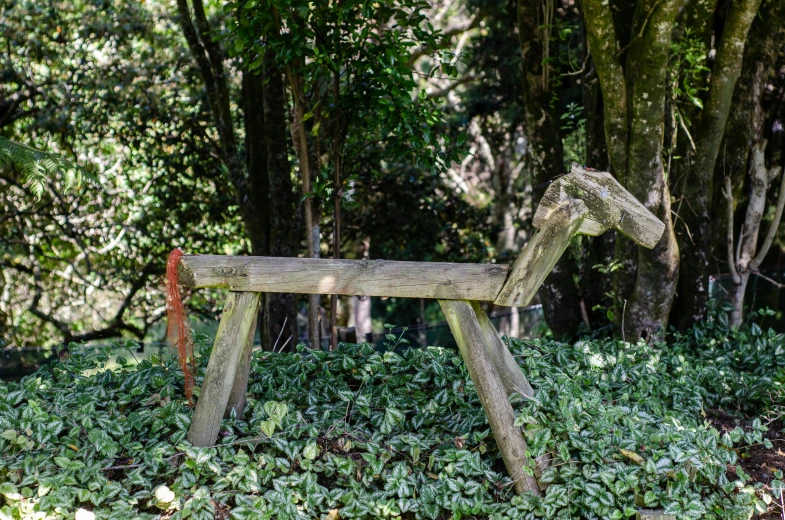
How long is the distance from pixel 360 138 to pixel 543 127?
1.73m

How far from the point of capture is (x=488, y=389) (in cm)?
422

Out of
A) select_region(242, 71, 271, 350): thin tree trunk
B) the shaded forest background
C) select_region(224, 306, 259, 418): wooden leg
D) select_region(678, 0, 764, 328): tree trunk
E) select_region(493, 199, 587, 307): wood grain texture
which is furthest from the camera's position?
select_region(242, 71, 271, 350): thin tree trunk

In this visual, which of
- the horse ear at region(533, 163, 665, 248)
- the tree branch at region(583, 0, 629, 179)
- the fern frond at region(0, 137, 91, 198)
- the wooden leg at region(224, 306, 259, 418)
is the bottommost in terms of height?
the wooden leg at region(224, 306, 259, 418)

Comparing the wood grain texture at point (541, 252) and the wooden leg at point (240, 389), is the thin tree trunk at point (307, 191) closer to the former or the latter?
the wooden leg at point (240, 389)

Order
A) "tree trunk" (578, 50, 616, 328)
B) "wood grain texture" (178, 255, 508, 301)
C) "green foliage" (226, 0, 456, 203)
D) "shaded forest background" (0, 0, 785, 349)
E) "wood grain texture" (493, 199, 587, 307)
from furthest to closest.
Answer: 1. "tree trunk" (578, 50, 616, 328)
2. "shaded forest background" (0, 0, 785, 349)
3. "green foliage" (226, 0, 456, 203)
4. "wood grain texture" (178, 255, 508, 301)
5. "wood grain texture" (493, 199, 587, 307)

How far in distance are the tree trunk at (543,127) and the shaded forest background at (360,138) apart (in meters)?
0.02

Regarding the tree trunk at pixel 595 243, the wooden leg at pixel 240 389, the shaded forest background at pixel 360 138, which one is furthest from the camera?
the tree trunk at pixel 595 243

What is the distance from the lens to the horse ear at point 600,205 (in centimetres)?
405

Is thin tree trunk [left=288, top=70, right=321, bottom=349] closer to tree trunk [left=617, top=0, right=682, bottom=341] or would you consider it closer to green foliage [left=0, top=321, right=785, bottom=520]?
green foliage [left=0, top=321, right=785, bottom=520]

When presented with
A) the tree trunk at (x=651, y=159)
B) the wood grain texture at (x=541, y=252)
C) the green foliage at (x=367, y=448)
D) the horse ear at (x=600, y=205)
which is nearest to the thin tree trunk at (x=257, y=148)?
the green foliage at (x=367, y=448)

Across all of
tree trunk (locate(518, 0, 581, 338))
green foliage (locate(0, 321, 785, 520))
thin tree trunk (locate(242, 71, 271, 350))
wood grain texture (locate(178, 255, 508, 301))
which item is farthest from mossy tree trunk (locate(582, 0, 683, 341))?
thin tree trunk (locate(242, 71, 271, 350))

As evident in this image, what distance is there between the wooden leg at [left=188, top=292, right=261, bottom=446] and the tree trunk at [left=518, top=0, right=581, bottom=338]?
3.54m

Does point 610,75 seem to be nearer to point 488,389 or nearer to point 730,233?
point 730,233

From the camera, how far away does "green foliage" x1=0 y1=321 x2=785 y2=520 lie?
13.4ft
